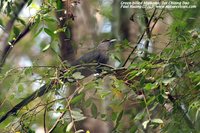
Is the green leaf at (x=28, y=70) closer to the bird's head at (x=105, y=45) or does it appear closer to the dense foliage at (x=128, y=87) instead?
the dense foliage at (x=128, y=87)

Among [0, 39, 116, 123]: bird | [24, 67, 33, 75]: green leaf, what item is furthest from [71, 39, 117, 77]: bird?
[24, 67, 33, 75]: green leaf

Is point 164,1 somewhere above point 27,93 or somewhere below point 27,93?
above

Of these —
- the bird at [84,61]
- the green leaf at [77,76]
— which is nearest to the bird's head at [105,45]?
the bird at [84,61]

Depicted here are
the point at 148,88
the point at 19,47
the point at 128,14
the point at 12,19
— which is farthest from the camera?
the point at 19,47

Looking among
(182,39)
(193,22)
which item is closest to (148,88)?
(182,39)

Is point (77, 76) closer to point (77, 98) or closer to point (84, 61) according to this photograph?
point (77, 98)

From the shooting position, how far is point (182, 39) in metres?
1.17

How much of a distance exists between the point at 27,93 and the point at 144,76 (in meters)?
0.50

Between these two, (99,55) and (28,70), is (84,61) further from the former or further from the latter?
(28,70)

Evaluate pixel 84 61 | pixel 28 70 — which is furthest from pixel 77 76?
pixel 84 61

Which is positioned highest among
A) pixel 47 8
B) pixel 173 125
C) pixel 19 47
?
pixel 47 8

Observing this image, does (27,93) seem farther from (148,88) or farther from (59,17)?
(148,88)

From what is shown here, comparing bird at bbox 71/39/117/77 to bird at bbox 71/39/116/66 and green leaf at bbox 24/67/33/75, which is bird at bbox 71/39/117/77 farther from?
green leaf at bbox 24/67/33/75

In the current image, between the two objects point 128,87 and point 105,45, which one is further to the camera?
point 105,45
